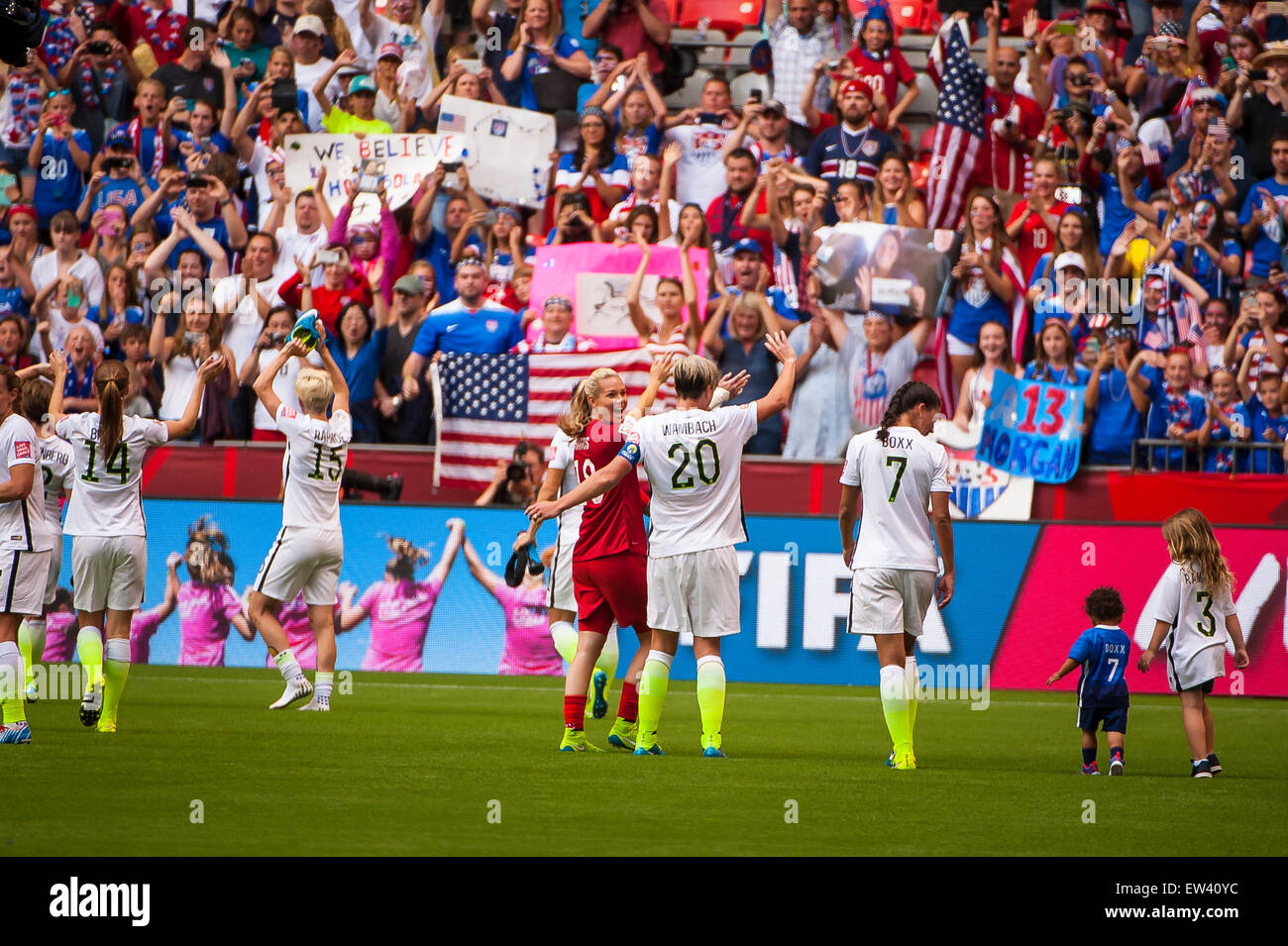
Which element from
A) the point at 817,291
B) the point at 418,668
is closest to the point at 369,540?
the point at 418,668

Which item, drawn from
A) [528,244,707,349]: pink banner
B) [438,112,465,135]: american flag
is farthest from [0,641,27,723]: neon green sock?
[438,112,465,135]: american flag

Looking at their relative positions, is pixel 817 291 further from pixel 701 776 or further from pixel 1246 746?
pixel 701 776

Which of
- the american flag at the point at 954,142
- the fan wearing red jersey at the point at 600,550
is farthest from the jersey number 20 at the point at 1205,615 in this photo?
the american flag at the point at 954,142

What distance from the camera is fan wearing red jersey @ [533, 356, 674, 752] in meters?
10.6

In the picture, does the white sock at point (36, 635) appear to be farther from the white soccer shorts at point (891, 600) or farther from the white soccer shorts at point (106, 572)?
the white soccer shorts at point (891, 600)

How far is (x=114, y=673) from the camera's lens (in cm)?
1134

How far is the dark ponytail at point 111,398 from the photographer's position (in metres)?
11.1

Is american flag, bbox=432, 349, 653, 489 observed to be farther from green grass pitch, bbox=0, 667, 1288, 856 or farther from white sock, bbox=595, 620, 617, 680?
white sock, bbox=595, 620, 617, 680

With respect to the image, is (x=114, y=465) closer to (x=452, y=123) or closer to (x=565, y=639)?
(x=565, y=639)

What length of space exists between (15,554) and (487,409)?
7.44m

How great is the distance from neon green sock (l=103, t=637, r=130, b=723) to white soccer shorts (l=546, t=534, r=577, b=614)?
300cm

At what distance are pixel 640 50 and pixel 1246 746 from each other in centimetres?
1230

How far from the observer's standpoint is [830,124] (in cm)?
1975

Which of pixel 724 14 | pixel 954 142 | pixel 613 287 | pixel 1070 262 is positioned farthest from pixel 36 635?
pixel 724 14
